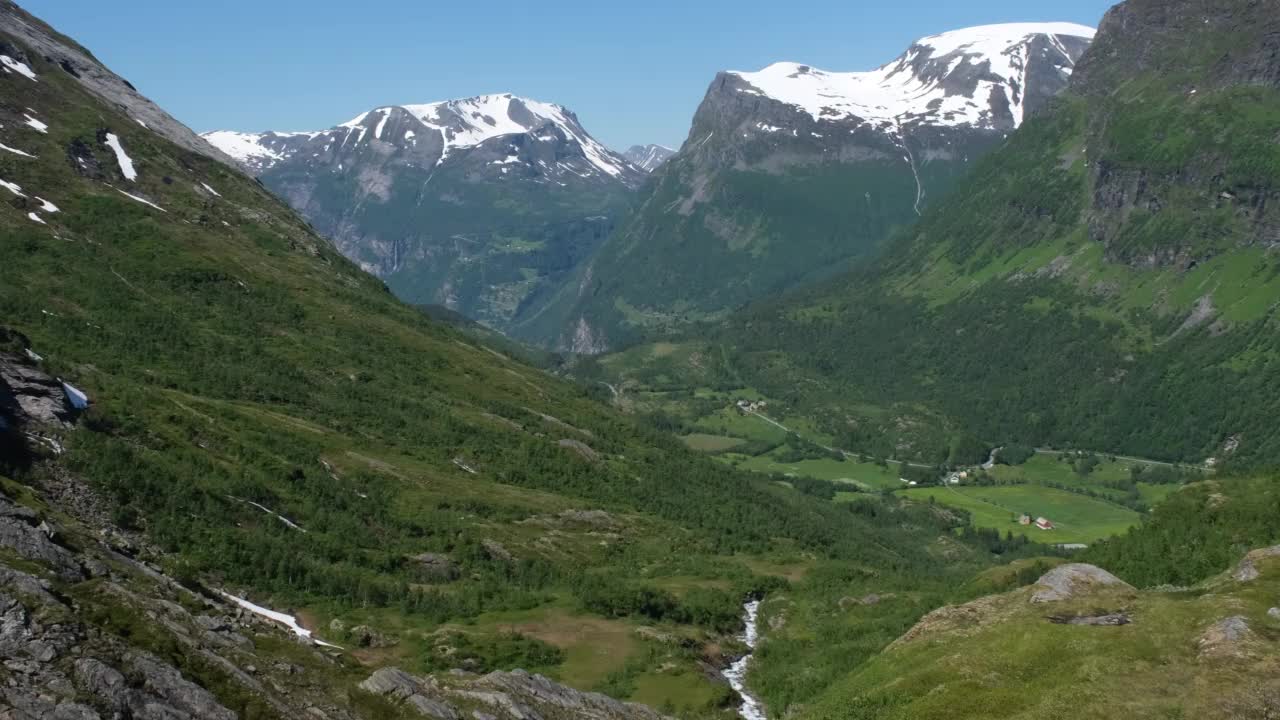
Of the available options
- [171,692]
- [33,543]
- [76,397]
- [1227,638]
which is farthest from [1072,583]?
[76,397]

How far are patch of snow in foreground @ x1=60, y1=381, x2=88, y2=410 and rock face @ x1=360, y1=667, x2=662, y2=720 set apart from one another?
59.4 m

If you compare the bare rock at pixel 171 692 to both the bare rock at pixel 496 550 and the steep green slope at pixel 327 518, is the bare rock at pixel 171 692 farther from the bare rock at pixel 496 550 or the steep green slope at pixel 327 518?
the bare rock at pixel 496 550

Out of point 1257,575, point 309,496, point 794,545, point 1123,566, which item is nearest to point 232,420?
point 309,496

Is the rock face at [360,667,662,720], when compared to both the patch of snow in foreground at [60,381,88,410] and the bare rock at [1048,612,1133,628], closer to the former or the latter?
the bare rock at [1048,612,1133,628]

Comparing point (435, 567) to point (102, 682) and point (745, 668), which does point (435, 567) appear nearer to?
point (745, 668)

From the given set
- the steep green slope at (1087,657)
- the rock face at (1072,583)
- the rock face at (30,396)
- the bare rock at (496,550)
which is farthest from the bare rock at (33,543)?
the bare rock at (496,550)

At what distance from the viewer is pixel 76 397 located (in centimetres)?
11362

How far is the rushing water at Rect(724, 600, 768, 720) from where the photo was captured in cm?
9313

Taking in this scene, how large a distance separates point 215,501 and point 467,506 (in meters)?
46.6

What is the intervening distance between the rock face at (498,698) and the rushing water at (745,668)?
51.0 feet

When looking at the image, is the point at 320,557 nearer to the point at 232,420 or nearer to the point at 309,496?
the point at 309,496

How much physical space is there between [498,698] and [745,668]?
47673 millimetres

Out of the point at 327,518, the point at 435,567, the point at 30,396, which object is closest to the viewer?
the point at 30,396

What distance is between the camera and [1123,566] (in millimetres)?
111375
